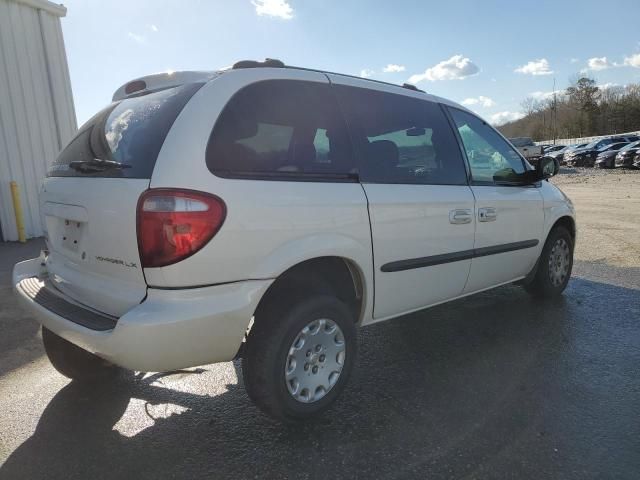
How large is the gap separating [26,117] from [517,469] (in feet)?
29.4

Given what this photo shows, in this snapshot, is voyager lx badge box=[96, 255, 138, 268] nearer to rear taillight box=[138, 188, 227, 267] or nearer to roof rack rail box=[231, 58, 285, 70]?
rear taillight box=[138, 188, 227, 267]

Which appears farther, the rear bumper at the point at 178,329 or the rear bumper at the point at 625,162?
the rear bumper at the point at 625,162

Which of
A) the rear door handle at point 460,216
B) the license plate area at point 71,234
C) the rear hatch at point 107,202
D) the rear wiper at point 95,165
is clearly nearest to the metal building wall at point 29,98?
the rear hatch at point 107,202

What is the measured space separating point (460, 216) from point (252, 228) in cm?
167

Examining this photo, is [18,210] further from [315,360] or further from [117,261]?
[315,360]

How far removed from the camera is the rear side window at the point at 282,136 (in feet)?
7.43

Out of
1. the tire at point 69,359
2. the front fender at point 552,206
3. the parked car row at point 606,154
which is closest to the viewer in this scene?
the tire at point 69,359

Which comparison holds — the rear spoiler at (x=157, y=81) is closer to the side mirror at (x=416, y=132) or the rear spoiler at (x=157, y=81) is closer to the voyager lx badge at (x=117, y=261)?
the voyager lx badge at (x=117, y=261)

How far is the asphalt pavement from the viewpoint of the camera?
225 cm

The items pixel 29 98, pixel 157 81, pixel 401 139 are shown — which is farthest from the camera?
pixel 29 98

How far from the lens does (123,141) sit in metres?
2.42

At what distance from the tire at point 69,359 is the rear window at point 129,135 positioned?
1022 millimetres

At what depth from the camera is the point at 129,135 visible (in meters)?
2.42

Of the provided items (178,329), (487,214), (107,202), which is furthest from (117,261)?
(487,214)
